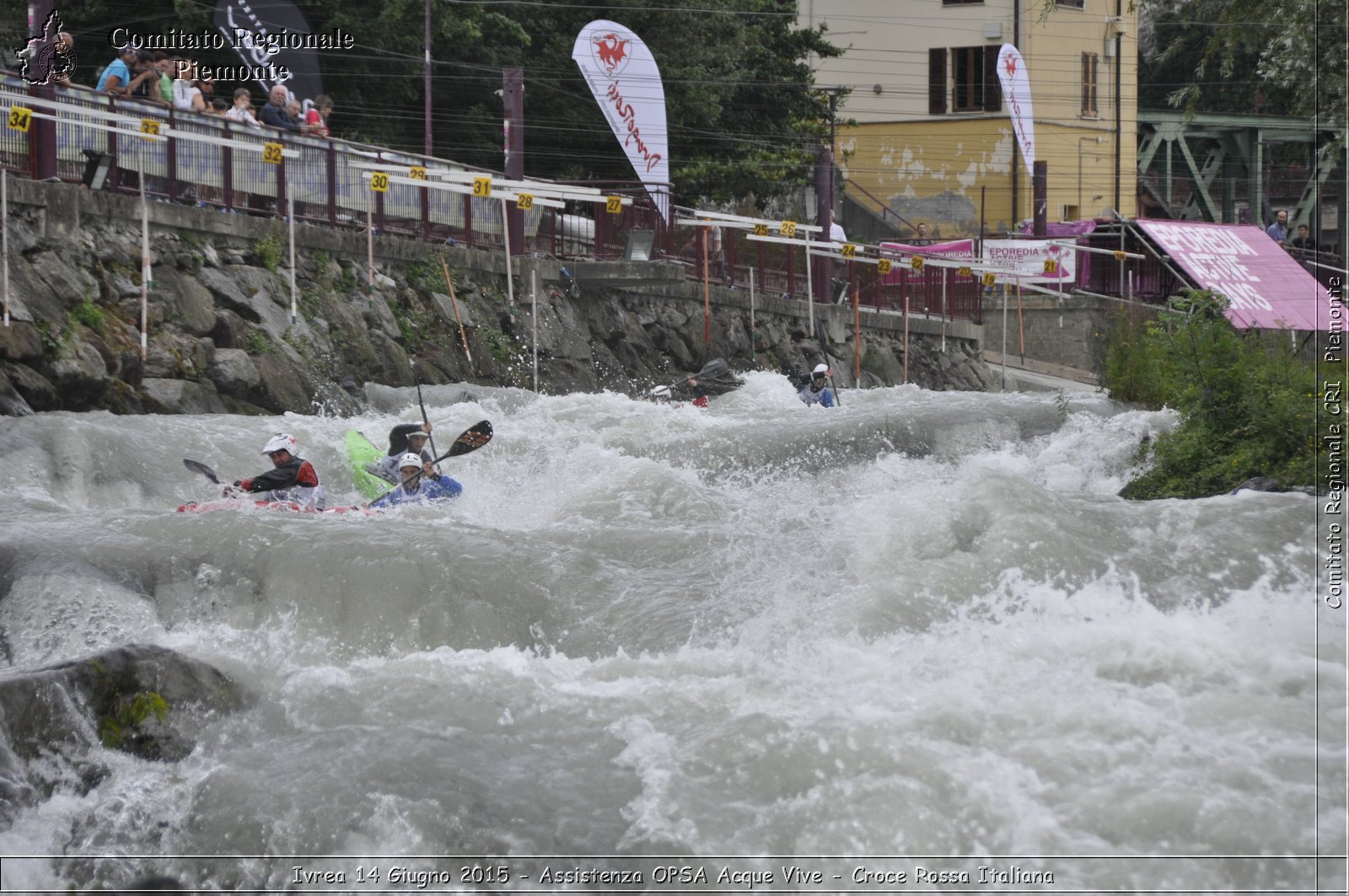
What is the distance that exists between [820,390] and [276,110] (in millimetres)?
7717

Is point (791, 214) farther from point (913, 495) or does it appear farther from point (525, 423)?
point (913, 495)

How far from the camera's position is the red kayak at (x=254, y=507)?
1064cm

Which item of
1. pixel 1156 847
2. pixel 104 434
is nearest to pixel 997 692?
pixel 1156 847

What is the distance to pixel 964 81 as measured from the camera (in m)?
37.5

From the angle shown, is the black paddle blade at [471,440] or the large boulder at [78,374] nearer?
the large boulder at [78,374]

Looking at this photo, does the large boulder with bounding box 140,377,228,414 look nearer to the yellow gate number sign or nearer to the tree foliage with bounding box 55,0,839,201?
the yellow gate number sign

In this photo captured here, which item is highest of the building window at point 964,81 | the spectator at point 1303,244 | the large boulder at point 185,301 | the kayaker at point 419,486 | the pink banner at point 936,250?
the building window at point 964,81

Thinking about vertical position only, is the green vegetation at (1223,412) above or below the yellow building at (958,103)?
below

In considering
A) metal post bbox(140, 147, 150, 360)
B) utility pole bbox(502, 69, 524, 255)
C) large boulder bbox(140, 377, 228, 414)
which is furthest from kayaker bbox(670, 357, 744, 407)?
metal post bbox(140, 147, 150, 360)

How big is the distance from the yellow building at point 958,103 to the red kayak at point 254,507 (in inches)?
1059

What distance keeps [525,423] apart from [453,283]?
3.50m

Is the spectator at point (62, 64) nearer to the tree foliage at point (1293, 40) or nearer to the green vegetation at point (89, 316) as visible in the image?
the green vegetation at point (89, 316)

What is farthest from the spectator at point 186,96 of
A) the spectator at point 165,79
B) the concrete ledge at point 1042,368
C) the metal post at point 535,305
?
the concrete ledge at point 1042,368

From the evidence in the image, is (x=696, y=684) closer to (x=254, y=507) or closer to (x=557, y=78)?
(x=254, y=507)
